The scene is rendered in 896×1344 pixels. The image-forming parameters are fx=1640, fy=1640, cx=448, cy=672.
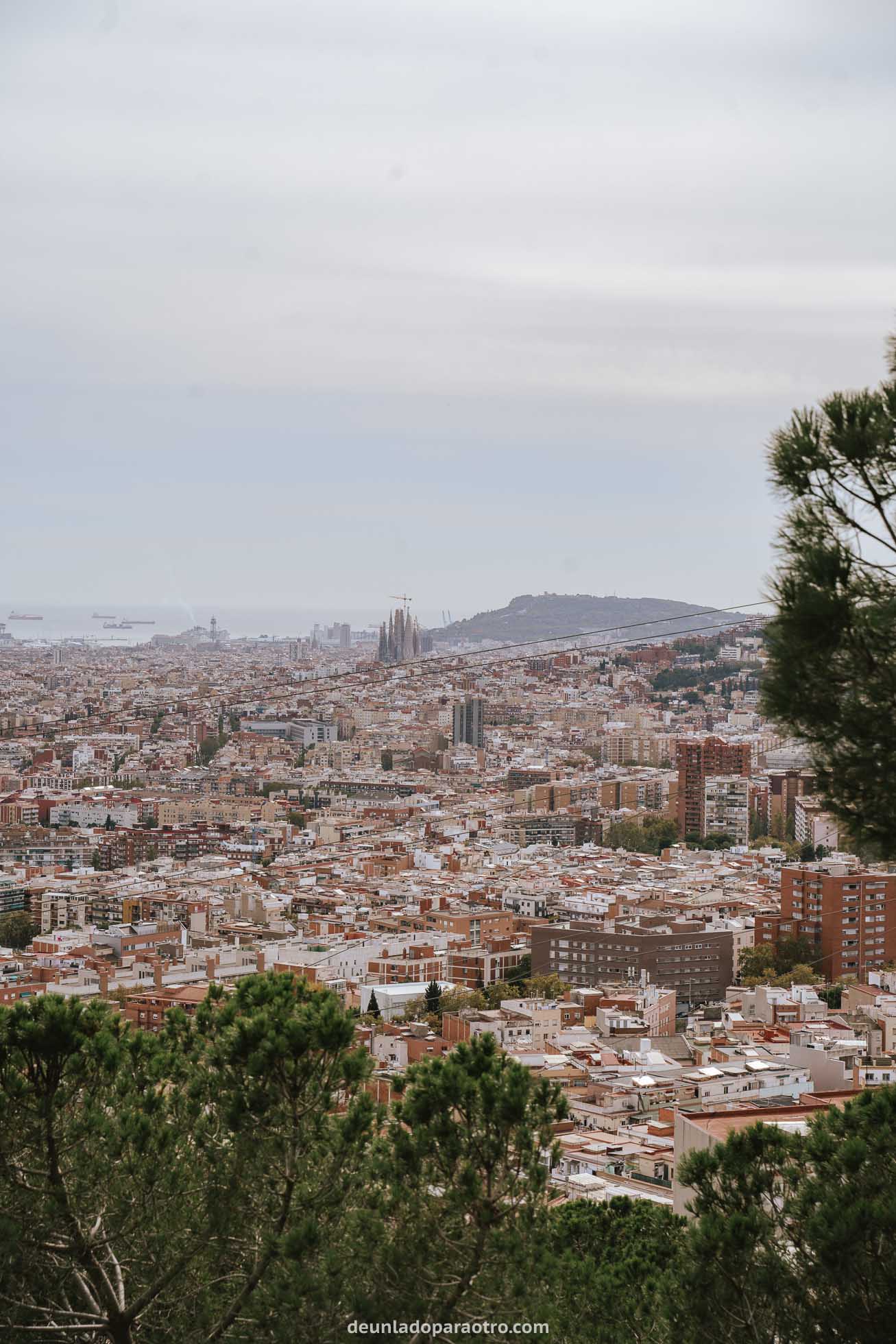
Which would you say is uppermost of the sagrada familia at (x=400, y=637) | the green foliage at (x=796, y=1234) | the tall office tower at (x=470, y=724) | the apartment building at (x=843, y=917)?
the sagrada familia at (x=400, y=637)

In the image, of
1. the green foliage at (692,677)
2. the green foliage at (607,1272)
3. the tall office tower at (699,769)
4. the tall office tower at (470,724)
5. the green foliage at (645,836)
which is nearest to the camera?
the green foliage at (607,1272)

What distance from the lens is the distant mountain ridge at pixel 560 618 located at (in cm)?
4425

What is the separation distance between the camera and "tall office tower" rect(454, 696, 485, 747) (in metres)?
37.0

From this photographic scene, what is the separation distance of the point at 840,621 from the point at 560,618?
46324 mm

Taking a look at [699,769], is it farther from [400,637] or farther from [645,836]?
[400,637]

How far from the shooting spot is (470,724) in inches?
1469

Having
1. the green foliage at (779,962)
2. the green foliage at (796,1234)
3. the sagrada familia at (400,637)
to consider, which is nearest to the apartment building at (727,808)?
the green foliage at (779,962)

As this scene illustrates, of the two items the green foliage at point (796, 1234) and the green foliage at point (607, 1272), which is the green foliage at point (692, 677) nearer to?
the green foliage at point (607, 1272)

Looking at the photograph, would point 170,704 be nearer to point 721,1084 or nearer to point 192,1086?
point 721,1084

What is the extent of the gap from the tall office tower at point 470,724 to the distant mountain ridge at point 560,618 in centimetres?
623

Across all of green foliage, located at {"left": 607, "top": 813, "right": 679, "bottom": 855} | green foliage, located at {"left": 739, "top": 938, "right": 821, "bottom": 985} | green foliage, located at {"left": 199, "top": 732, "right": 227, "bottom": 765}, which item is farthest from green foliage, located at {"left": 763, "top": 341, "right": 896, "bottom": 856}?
green foliage, located at {"left": 199, "top": 732, "right": 227, "bottom": 765}

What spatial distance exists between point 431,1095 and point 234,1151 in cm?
36

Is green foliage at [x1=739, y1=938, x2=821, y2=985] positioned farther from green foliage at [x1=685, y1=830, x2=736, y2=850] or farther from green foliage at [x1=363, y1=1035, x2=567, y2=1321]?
green foliage at [x1=363, y1=1035, x2=567, y2=1321]

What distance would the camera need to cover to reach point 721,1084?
29.6 feet
